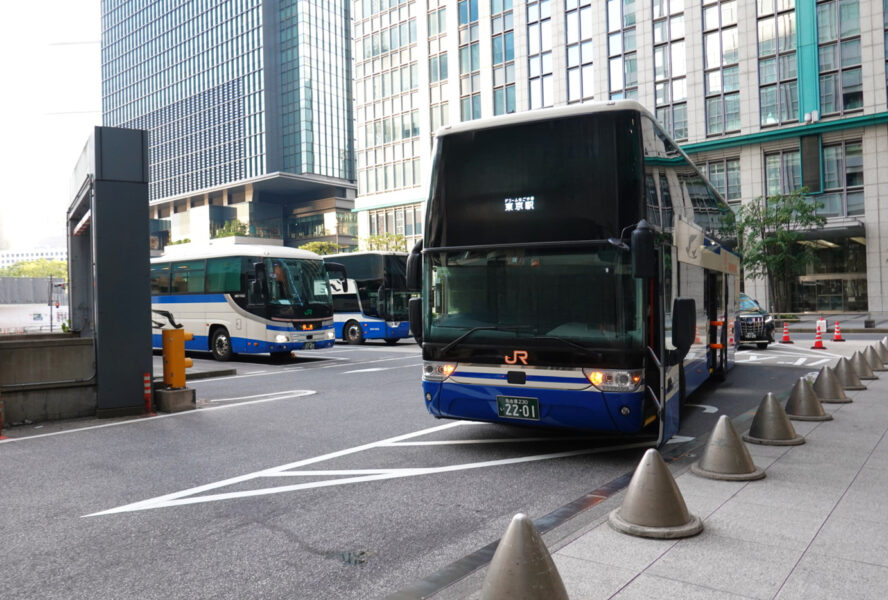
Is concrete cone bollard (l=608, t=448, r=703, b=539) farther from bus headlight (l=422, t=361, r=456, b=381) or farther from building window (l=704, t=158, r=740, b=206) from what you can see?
building window (l=704, t=158, r=740, b=206)

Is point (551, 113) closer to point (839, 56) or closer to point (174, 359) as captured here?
point (174, 359)

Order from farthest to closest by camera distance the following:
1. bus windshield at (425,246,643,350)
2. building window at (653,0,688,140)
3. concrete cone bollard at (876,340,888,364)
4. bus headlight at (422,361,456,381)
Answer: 1. building window at (653,0,688,140)
2. concrete cone bollard at (876,340,888,364)
3. bus headlight at (422,361,456,381)
4. bus windshield at (425,246,643,350)

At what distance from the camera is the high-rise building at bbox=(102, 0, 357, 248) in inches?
3794

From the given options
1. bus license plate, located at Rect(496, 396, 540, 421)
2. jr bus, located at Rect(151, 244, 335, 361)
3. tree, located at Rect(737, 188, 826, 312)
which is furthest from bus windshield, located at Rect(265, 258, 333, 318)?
tree, located at Rect(737, 188, 826, 312)

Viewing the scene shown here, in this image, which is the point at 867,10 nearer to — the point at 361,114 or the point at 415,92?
the point at 415,92

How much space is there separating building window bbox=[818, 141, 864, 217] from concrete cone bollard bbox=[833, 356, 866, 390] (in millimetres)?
35008

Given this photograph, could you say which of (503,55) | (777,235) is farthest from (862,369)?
(503,55)

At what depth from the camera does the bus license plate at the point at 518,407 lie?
6668 mm

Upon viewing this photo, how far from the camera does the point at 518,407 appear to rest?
266 inches

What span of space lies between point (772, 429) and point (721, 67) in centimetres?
4473

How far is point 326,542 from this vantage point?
460cm

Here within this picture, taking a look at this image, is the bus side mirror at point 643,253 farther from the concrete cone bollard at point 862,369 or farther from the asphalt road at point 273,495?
the concrete cone bollard at point 862,369

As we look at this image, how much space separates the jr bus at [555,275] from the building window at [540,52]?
5023 centimetres

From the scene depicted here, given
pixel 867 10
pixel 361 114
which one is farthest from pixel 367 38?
pixel 867 10
